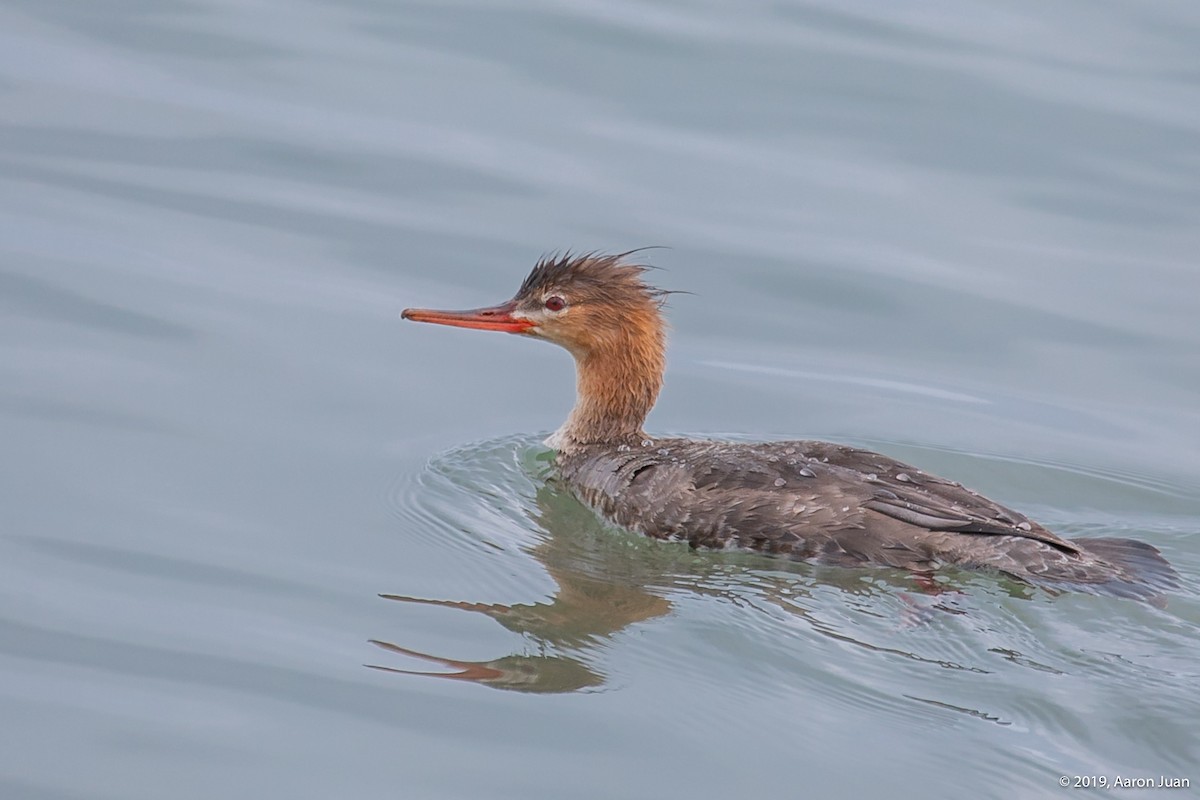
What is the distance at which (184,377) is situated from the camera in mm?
9320

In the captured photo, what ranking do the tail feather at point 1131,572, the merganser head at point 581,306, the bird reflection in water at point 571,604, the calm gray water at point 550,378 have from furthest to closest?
the merganser head at point 581,306
the tail feather at point 1131,572
the bird reflection in water at point 571,604
the calm gray water at point 550,378

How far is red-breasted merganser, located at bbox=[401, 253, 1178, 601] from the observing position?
7785mm

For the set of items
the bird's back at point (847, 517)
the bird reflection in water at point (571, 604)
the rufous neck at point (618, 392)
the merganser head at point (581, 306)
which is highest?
the merganser head at point (581, 306)

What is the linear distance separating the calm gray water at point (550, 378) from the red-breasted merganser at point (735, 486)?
6.0 inches

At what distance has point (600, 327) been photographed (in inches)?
366

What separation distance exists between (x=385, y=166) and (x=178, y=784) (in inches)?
261

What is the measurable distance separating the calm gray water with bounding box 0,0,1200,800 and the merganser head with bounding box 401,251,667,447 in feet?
1.29

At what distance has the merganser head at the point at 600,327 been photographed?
9.25m

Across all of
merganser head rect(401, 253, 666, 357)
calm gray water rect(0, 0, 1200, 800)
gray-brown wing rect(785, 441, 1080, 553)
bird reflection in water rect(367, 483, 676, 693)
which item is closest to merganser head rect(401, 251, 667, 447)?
merganser head rect(401, 253, 666, 357)

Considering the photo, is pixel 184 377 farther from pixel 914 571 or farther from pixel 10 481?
pixel 914 571

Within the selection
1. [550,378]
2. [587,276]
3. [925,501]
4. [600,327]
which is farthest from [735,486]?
[550,378]

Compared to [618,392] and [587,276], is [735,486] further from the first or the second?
[587,276]

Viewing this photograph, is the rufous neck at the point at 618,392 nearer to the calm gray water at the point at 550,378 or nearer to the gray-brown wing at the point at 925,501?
the calm gray water at the point at 550,378

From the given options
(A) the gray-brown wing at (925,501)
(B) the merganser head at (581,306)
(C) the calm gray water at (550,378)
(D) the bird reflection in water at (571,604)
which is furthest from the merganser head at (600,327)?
(A) the gray-brown wing at (925,501)
